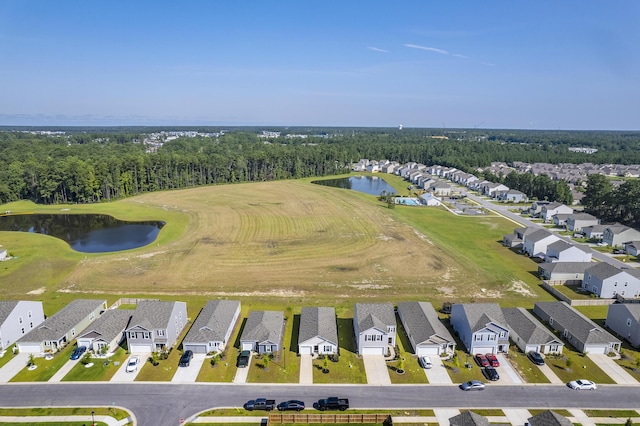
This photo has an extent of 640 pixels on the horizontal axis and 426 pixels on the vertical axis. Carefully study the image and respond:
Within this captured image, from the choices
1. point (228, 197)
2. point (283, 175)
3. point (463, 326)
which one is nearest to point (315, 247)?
point (463, 326)

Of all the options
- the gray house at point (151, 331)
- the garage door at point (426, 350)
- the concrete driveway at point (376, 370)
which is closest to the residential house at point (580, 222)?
the garage door at point (426, 350)

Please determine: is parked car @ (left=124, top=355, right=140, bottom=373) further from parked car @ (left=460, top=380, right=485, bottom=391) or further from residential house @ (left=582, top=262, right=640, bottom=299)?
residential house @ (left=582, top=262, right=640, bottom=299)

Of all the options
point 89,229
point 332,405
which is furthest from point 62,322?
point 89,229

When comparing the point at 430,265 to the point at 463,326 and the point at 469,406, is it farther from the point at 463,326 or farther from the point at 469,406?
the point at 469,406

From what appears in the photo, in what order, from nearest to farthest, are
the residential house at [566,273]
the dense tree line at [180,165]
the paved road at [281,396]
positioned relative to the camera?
1. the paved road at [281,396]
2. the residential house at [566,273]
3. the dense tree line at [180,165]

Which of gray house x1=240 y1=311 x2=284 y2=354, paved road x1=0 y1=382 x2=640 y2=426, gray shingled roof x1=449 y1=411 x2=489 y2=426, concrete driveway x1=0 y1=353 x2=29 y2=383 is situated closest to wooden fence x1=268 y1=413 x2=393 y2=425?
paved road x1=0 y1=382 x2=640 y2=426

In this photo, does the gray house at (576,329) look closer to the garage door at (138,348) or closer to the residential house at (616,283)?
the residential house at (616,283)

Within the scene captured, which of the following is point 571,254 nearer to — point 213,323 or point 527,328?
point 527,328
